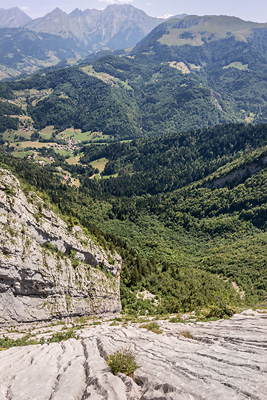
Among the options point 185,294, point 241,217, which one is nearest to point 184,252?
point 241,217

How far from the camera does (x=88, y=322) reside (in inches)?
1460

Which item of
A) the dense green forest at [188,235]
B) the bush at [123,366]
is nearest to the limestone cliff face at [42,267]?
the dense green forest at [188,235]

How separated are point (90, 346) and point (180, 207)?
492 feet

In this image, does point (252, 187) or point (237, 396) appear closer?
point (237, 396)

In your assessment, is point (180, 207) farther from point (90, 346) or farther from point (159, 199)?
A: point (90, 346)

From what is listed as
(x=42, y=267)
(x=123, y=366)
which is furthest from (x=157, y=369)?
(x=42, y=267)

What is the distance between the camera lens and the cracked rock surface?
10.9 metres

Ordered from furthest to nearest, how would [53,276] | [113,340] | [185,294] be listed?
[185,294]
[53,276]
[113,340]

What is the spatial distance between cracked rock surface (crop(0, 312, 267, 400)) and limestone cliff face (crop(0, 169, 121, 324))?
1107 centimetres

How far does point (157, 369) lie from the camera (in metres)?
13.7

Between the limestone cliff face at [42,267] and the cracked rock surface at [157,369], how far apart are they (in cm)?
1107

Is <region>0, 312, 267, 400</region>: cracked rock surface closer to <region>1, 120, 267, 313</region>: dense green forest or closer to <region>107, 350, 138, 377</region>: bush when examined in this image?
<region>107, 350, 138, 377</region>: bush

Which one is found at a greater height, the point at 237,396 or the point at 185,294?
the point at 237,396

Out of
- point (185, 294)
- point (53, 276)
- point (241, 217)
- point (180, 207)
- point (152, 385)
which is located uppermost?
point (180, 207)
